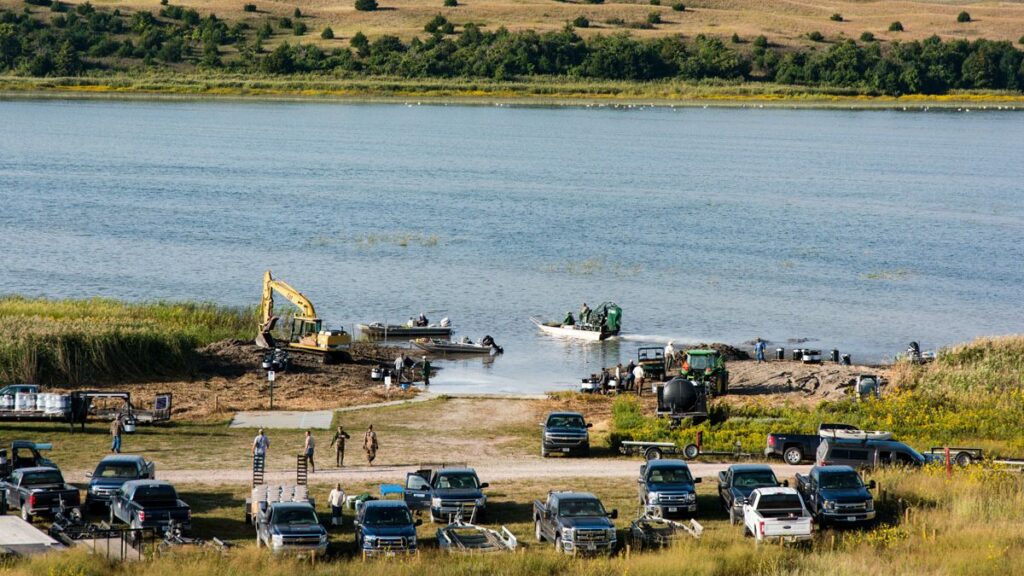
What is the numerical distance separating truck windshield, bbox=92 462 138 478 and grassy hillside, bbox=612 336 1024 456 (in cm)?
1400

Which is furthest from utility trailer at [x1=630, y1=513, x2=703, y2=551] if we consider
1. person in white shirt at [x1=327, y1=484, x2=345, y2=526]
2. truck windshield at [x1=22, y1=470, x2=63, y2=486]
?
truck windshield at [x1=22, y1=470, x2=63, y2=486]

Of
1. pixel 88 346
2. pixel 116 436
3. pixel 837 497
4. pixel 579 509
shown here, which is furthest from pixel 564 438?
pixel 88 346

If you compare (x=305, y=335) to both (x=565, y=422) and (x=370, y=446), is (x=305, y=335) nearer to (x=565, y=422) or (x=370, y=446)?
(x=565, y=422)

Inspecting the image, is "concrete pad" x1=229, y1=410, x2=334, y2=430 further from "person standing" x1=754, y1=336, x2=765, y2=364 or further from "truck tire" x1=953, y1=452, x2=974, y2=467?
"person standing" x1=754, y1=336, x2=765, y2=364

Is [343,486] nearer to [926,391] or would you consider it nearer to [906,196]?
[926,391]

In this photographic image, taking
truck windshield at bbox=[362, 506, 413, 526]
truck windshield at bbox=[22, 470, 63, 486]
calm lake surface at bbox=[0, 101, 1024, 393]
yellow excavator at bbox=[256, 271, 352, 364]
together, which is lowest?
calm lake surface at bbox=[0, 101, 1024, 393]

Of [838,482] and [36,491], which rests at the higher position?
[838,482]

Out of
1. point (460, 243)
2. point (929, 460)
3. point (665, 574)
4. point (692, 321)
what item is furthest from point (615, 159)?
point (665, 574)

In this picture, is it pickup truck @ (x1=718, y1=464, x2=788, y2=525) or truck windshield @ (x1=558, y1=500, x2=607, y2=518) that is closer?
truck windshield @ (x1=558, y1=500, x2=607, y2=518)

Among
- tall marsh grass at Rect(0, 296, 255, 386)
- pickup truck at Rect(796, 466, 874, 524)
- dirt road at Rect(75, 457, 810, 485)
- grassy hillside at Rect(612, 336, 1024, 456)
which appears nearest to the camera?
pickup truck at Rect(796, 466, 874, 524)

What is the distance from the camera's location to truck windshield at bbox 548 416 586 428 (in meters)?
41.8

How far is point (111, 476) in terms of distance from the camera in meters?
34.6

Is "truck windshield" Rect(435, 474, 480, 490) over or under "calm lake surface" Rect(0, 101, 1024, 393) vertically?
over

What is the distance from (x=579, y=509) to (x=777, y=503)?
4.21 m
